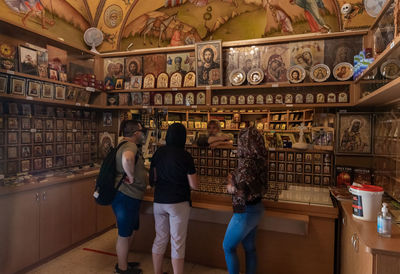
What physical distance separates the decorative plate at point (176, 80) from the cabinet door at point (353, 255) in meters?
2.84

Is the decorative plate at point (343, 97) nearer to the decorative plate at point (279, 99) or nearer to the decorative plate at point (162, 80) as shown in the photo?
the decorative plate at point (279, 99)

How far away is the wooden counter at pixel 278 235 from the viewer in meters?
2.62

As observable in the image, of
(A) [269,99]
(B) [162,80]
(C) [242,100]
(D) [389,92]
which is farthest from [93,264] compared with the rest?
(D) [389,92]

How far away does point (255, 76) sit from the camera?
146 inches

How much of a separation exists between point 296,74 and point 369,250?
255 cm

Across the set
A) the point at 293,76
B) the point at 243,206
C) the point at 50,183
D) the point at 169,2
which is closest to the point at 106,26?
the point at 169,2

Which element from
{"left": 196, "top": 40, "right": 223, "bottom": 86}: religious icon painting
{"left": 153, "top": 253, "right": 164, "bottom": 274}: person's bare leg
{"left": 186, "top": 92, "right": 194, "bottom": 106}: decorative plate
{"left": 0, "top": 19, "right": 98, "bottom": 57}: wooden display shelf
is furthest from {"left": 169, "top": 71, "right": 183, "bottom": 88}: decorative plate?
{"left": 153, "top": 253, "right": 164, "bottom": 274}: person's bare leg

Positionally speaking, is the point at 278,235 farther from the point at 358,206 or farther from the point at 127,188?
the point at 127,188

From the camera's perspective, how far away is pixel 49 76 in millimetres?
3648

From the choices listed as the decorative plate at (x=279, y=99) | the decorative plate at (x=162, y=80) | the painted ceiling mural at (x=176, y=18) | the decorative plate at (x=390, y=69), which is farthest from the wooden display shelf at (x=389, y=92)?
the decorative plate at (x=162, y=80)

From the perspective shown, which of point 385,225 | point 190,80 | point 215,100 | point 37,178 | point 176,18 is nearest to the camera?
point 385,225

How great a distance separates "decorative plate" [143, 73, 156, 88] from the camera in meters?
4.27

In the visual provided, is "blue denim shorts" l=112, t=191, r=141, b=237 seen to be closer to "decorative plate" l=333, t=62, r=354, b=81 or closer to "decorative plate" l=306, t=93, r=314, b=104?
"decorative plate" l=306, t=93, r=314, b=104

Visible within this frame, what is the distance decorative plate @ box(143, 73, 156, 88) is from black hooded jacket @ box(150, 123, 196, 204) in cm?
201
